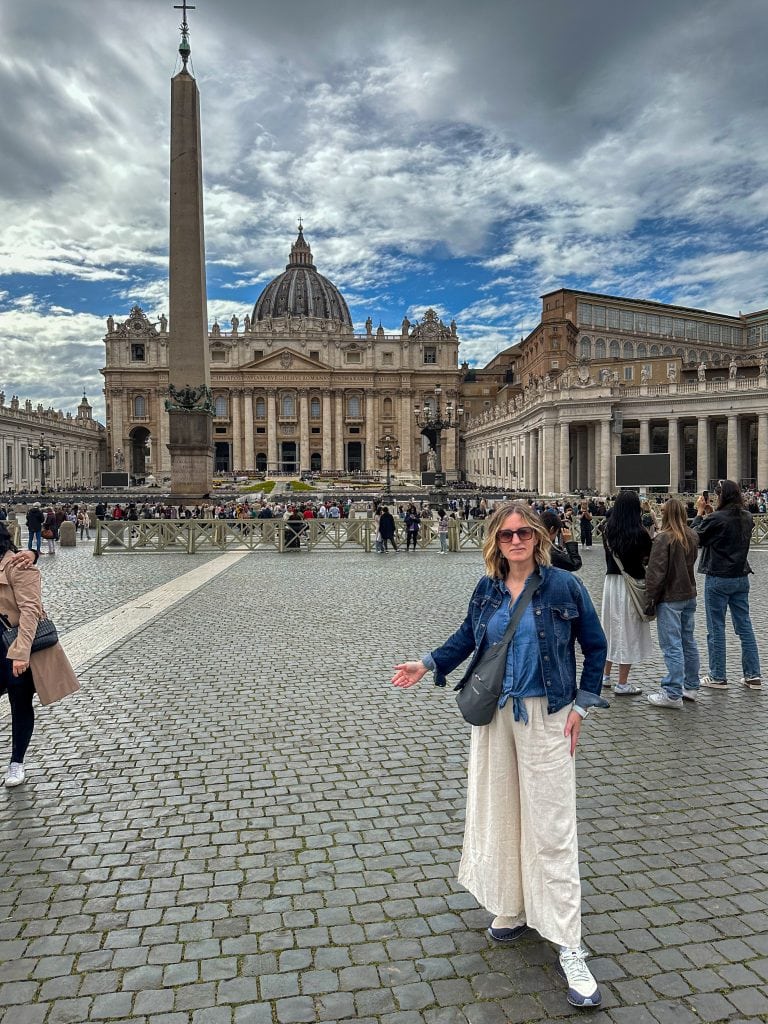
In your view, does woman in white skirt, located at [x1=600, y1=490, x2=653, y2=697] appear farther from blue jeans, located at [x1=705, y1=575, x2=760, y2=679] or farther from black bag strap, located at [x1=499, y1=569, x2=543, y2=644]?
black bag strap, located at [x1=499, y1=569, x2=543, y2=644]

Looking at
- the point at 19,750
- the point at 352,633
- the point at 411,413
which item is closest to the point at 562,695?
the point at 19,750

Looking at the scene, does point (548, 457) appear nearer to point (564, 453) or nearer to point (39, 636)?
point (564, 453)

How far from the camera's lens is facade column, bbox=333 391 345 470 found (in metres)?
98.9

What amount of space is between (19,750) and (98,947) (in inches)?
81.7

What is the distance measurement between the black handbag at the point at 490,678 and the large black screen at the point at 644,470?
103 feet

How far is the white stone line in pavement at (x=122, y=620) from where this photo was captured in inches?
322

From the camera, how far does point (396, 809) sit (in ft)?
13.8

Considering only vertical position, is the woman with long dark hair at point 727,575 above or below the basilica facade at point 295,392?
below

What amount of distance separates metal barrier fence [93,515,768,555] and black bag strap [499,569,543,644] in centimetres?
1790

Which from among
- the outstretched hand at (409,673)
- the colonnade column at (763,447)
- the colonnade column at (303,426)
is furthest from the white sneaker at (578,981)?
the colonnade column at (303,426)

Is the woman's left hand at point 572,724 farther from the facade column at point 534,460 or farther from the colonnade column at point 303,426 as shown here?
the colonnade column at point 303,426

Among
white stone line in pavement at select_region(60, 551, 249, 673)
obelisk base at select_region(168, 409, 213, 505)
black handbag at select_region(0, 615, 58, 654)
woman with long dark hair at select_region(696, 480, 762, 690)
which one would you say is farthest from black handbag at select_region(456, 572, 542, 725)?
obelisk base at select_region(168, 409, 213, 505)

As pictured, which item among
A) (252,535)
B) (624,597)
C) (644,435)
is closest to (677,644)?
(624,597)

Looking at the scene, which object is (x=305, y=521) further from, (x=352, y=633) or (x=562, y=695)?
(x=562, y=695)
